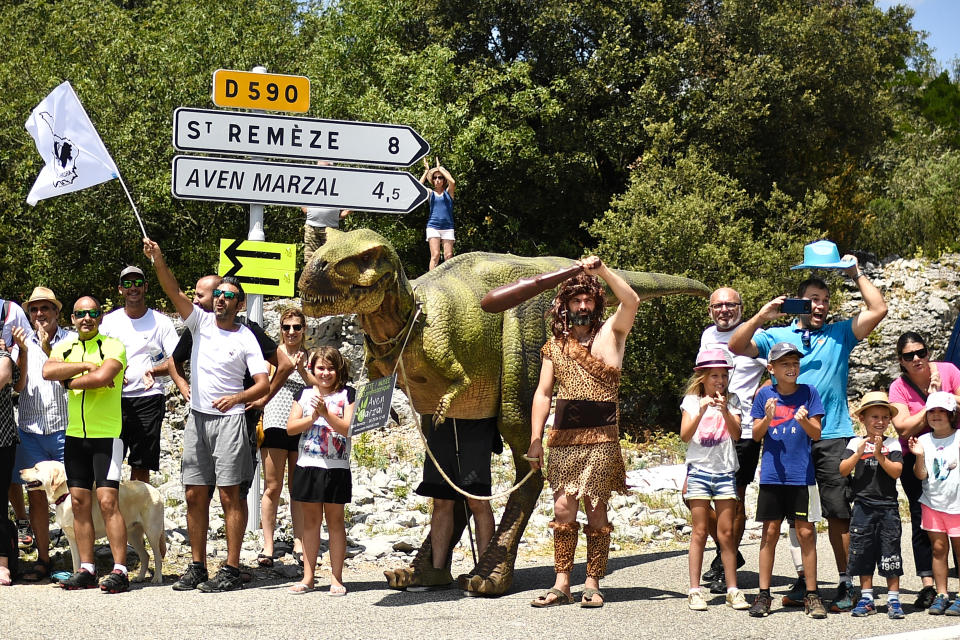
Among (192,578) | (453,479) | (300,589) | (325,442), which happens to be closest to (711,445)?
(453,479)

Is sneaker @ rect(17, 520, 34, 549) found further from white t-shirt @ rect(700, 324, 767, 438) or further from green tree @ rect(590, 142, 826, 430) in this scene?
green tree @ rect(590, 142, 826, 430)

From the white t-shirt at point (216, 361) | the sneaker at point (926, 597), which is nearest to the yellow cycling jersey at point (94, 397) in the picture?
the white t-shirt at point (216, 361)

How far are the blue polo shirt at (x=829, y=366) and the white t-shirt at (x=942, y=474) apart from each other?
509 mm

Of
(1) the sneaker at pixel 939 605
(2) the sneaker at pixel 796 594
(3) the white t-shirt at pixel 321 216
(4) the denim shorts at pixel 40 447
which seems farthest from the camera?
(3) the white t-shirt at pixel 321 216

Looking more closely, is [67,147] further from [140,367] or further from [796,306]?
[796,306]

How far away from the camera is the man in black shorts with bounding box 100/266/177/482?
7.52 m

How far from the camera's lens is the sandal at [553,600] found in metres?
6.00

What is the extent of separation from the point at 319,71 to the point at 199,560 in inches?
575

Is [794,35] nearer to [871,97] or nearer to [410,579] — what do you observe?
[871,97]

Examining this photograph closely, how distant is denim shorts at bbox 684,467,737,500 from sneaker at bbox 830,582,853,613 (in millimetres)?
811

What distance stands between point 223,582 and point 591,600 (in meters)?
2.30

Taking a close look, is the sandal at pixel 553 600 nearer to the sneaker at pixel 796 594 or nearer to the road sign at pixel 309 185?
the sneaker at pixel 796 594

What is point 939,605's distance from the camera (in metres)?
5.91

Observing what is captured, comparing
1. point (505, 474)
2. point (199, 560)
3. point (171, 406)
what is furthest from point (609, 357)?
point (171, 406)
